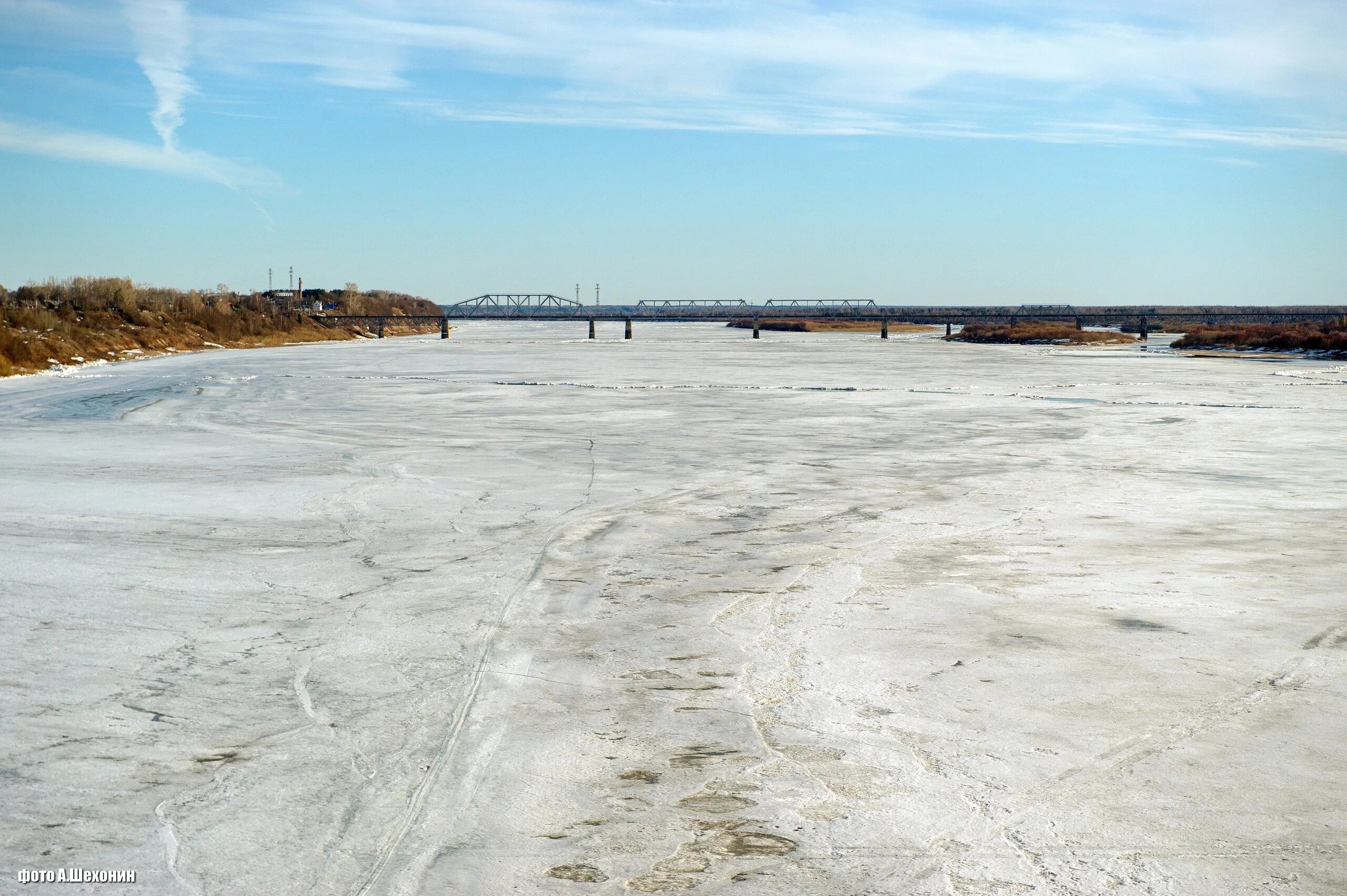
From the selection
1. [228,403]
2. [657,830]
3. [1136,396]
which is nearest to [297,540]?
[657,830]

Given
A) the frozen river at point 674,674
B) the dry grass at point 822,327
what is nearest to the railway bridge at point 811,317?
the dry grass at point 822,327

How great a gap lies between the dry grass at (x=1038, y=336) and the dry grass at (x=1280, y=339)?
29.2 ft

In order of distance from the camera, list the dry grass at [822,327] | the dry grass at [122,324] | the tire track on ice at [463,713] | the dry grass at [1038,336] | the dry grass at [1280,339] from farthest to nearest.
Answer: the dry grass at [822,327] < the dry grass at [1038,336] < the dry grass at [1280,339] < the dry grass at [122,324] < the tire track on ice at [463,713]

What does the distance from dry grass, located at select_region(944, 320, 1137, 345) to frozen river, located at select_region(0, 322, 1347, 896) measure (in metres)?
74.3

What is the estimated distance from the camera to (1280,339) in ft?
201

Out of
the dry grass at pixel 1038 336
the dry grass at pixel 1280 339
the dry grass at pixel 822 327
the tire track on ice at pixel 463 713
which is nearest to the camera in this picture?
the tire track on ice at pixel 463 713

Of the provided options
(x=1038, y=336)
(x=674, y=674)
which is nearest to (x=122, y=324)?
(x=674, y=674)

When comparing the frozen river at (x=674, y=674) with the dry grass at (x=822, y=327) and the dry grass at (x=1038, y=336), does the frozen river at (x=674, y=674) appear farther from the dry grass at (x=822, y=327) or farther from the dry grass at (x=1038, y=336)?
the dry grass at (x=822, y=327)

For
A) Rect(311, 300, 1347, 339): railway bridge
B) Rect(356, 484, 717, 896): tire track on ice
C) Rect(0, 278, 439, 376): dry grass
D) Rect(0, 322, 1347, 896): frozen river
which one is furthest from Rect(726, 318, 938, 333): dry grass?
Rect(356, 484, 717, 896): tire track on ice

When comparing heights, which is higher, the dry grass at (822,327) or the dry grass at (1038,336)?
the dry grass at (822,327)

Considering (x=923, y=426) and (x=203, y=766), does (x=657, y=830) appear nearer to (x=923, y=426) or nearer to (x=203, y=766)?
(x=203, y=766)

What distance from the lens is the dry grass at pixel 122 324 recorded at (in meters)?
40.0

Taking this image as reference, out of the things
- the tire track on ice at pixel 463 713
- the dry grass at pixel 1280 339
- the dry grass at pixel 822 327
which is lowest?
the tire track on ice at pixel 463 713

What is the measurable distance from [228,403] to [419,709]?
19444 mm
